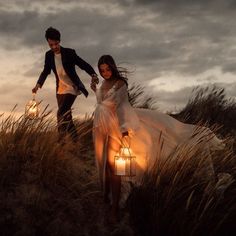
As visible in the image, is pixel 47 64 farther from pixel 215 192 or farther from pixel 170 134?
pixel 215 192

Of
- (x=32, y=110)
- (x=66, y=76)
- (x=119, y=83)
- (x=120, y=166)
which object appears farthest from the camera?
(x=66, y=76)

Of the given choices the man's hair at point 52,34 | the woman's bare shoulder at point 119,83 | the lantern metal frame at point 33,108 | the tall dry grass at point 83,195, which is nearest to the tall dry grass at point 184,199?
the tall dry grass at point 83,195

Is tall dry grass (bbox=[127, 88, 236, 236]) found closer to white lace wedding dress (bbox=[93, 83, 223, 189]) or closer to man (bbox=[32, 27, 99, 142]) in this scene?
white lace wedding dress (bbox=[93, 83, 223, 189])

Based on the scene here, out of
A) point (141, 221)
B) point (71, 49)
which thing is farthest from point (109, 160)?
point (71, 49)

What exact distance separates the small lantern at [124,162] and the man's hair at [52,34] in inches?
101

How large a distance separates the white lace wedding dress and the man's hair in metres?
1.83

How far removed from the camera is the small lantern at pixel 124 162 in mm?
6641

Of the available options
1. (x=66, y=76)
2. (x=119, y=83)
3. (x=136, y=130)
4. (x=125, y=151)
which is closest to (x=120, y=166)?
(x=125, y=151)

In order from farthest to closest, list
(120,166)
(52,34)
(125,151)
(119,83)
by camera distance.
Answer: (52,34) < (119,83) < (125,151) < (120,166)

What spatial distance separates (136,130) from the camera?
7.30 m

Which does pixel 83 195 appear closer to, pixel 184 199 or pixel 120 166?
pixel 120 166

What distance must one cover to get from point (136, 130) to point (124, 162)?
0.71 meters

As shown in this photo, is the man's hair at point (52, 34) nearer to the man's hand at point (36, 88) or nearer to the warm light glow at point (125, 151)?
the man's hand at point (36, 88)

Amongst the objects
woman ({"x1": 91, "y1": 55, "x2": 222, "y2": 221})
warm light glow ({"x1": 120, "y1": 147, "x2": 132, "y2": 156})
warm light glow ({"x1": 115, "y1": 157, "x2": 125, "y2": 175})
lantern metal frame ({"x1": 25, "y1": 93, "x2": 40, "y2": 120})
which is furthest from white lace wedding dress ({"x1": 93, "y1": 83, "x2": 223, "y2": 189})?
lantern metal frame ({"x1": 25, "y1": 93, "x2": 40, "y2": 120})
